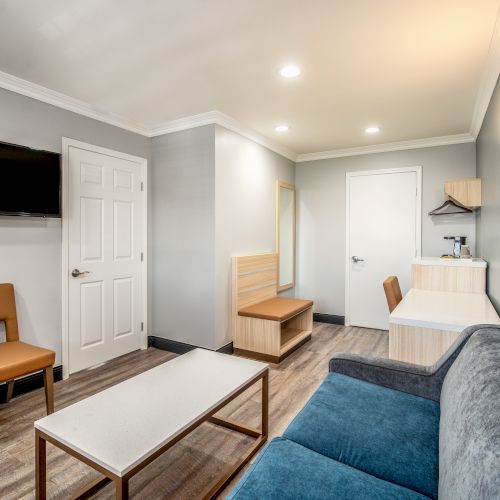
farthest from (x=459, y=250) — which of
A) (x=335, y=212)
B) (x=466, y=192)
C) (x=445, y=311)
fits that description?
(x=445, y=311)

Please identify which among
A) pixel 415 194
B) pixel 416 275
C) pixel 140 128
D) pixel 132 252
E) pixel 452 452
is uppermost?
pixel 140 128

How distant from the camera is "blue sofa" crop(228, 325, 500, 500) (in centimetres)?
90

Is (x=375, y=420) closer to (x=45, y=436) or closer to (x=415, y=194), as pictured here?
(x=45, y=436)

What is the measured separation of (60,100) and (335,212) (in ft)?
11.4

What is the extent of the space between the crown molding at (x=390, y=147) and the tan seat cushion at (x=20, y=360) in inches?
158

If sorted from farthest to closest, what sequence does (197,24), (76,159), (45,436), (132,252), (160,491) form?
1. (132,252)
2. (76,159)
3. (197,24)
4. (160,491)
5. (45,436)

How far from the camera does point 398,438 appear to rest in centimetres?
134

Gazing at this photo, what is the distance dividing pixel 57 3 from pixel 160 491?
8.30 ft

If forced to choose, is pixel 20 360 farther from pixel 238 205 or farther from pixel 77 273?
pixel 238 205

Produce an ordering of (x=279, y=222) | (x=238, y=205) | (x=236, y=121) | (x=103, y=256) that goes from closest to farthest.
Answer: (x=103, y=256) < (x=236, y=121) < (x=238, y=205) < (x=279, y=222)

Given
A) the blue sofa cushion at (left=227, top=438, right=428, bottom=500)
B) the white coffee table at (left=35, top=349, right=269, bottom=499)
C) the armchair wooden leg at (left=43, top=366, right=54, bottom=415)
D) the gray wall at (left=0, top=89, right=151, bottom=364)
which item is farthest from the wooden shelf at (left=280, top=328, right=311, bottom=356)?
the blue sofa cushion at (left=227, top=438, right=428, bottom=500)

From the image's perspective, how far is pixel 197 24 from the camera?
193 centimetres

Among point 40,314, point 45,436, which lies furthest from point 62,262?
point 45,436

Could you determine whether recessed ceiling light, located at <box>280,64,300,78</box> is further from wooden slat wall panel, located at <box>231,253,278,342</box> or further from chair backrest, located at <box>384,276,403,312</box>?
chair backrest, located at <box>384,276,403,312</box>
